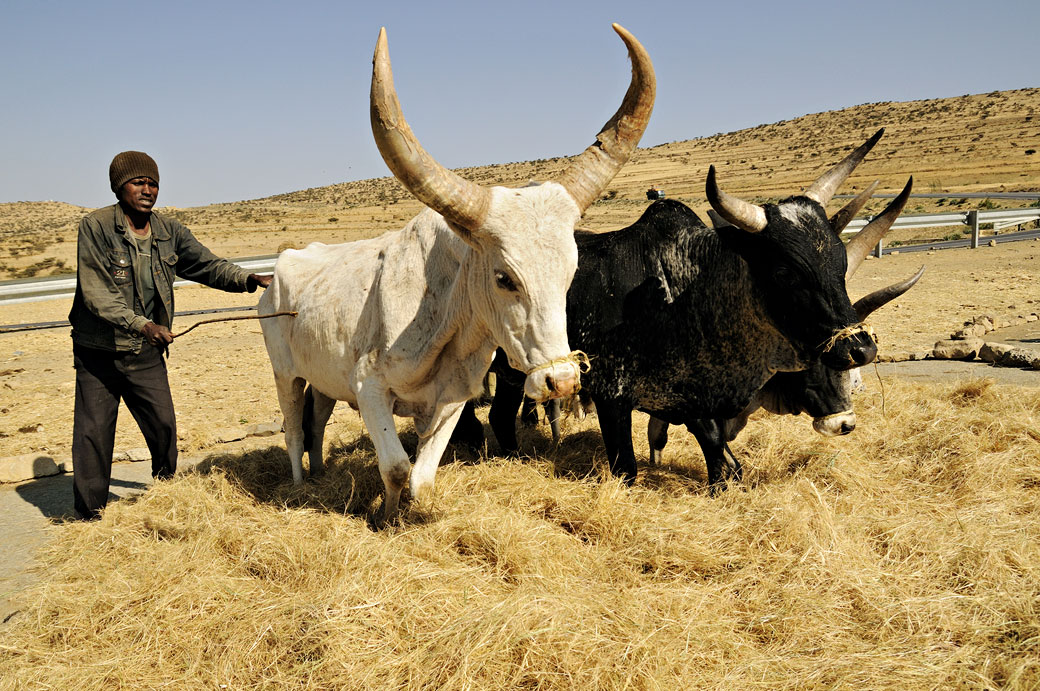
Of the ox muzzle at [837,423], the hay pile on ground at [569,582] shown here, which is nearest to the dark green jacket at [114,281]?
the hay pile on ground at [569,582]

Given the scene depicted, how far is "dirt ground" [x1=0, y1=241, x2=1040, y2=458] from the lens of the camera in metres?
7.81

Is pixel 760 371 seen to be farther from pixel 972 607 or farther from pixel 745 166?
pixel 745 166

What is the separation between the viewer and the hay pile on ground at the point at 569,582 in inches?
122

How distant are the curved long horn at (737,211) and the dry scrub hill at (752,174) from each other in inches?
704

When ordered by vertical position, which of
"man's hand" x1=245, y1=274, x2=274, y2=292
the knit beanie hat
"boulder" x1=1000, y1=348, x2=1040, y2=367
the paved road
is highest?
the knit beanie hat

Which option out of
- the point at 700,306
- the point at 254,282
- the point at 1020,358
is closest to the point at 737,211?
the point at 700,306

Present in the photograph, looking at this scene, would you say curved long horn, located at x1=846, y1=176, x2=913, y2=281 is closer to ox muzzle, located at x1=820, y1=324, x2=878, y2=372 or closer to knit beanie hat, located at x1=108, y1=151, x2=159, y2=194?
ox muzzle, located at x1=820, y1=324, x2=878, y2=372

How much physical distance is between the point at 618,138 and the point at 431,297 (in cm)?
135

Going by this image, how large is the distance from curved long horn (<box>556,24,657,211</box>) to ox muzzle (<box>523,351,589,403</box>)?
0.92 metres

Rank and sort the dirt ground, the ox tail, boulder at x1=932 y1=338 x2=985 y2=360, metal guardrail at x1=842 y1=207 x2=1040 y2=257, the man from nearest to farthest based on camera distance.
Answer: the man → the ox tail → the dirt ground → boulder at x1=932 y1=338 x2=985 y2=360 → metal guardrail at x1=842 y1=207 x2=1040 y2=257

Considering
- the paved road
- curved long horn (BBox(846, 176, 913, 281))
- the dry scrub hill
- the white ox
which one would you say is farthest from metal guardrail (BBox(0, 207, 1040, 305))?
curved long horn (BBox(846, 176, 913, 281))

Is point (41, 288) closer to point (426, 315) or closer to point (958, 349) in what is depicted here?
point (426, 315)

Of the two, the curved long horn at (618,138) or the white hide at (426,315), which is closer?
the white hide at (426,315)

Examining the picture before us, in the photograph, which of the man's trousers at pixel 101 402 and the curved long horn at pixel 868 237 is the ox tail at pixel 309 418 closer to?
the man's trousers at pixel 101 402
